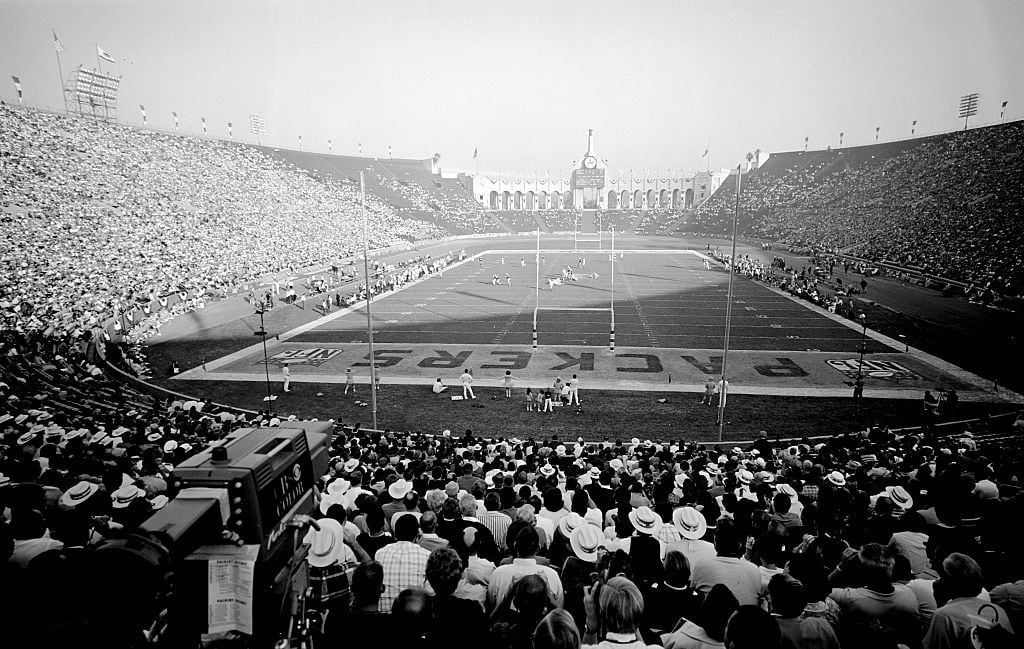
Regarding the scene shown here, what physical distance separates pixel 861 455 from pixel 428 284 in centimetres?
4186

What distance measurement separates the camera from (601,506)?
26.1ft

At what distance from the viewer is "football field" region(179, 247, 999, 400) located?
75.1 ft

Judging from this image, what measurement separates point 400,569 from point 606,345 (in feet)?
78.8

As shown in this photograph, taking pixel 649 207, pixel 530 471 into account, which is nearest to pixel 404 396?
pixel 530 471

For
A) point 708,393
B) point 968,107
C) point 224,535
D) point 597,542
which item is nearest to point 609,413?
point 708,393

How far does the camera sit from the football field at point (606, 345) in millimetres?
22891

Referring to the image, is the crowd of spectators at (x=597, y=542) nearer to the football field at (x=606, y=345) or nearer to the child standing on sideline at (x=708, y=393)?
the child standing on sideline at (x=708, y=393)

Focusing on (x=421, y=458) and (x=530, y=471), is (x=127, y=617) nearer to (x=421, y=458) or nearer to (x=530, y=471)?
(x=530, y=471)

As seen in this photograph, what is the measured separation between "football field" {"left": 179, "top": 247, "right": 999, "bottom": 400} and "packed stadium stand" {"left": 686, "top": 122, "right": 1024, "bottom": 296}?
17758 mm

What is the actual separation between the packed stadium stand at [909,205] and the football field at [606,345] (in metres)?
17.8

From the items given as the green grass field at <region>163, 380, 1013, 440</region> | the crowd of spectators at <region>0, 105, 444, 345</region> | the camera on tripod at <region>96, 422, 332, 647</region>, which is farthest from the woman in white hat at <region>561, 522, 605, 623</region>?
the crowd of spectators at <region>0, 105, 444, 345</region>

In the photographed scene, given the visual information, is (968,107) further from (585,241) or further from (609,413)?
(609,413)

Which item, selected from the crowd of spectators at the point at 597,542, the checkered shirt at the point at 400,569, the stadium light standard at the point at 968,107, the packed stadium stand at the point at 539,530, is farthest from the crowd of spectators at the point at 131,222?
the stadium light standard at the point at 968,107

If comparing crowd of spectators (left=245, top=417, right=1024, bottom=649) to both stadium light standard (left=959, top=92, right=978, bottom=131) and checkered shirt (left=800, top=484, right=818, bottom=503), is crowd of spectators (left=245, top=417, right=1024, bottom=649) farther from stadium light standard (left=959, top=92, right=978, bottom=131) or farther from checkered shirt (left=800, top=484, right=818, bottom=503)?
stadium light standard (left=959, top=92, right=978, bottom=131)
